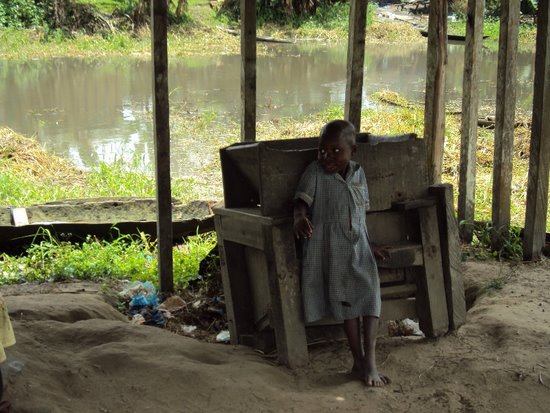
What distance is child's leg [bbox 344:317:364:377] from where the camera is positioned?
3398 mm

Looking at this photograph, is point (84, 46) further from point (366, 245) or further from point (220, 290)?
point (366, 245)

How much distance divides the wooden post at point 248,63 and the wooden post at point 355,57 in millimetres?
654

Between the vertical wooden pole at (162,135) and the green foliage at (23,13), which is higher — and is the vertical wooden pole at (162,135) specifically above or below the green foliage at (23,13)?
below

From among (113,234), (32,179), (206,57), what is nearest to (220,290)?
(113,234)

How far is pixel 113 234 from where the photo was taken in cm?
660

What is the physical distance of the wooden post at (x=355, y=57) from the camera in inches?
186

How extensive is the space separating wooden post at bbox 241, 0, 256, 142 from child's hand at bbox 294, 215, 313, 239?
1.65 m

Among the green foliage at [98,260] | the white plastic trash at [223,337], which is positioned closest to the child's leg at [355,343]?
the white plastic trash at [223,337]

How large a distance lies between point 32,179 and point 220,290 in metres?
4.74

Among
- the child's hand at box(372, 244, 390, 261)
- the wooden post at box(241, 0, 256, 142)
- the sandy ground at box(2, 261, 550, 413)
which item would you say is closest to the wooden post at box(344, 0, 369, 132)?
the wooden post at box(241, 0, 256, 142)

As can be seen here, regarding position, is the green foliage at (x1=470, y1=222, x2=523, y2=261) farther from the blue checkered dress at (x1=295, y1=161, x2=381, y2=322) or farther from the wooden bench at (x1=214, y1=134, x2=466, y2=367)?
the blue checkered dress at (x1=295, y1=161, x2=381, y2=322)

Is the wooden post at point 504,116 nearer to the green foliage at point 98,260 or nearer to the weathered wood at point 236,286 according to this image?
the green foliage at point 98,260

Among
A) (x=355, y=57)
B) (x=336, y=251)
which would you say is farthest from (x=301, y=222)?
(x=355, y=57)

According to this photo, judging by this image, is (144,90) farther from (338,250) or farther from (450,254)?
(338,250)
